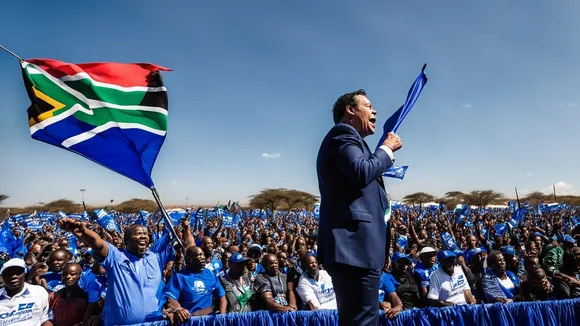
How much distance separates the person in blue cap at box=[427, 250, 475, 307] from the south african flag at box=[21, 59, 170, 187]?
3348mm

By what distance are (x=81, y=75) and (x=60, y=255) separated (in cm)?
324

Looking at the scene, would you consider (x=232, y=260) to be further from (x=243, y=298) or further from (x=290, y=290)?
(x=290, y=290)

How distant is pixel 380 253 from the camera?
1441mm

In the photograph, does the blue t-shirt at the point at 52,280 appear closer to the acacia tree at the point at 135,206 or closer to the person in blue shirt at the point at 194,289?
the person in blue shirt at the point at 194,289

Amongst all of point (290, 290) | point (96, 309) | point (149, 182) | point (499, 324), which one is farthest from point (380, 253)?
point (96, 309)

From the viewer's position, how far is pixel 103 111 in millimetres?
3637

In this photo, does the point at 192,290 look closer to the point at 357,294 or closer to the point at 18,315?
the point at 18,315

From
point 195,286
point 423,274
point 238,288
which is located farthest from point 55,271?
point 423,274

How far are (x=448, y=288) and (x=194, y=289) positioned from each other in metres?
2.91

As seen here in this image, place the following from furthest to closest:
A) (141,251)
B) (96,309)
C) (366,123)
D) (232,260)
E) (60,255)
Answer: (60,255)
(232,260)
(96,309)
(141,251)
(366,123)

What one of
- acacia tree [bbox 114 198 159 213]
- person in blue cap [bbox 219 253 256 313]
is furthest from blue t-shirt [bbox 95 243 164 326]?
acacia tree [bbox 114 198 159 213]

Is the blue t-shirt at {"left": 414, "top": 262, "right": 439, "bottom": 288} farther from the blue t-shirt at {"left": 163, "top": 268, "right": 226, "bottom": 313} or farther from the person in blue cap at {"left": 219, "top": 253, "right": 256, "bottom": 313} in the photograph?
the blue t-shirt at {"left": 163, "top": 268, "right": 226, "bottom": 313}

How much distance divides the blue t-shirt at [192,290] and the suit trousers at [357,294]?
296 cm

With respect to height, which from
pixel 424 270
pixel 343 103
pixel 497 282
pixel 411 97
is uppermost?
pixel 411 97
